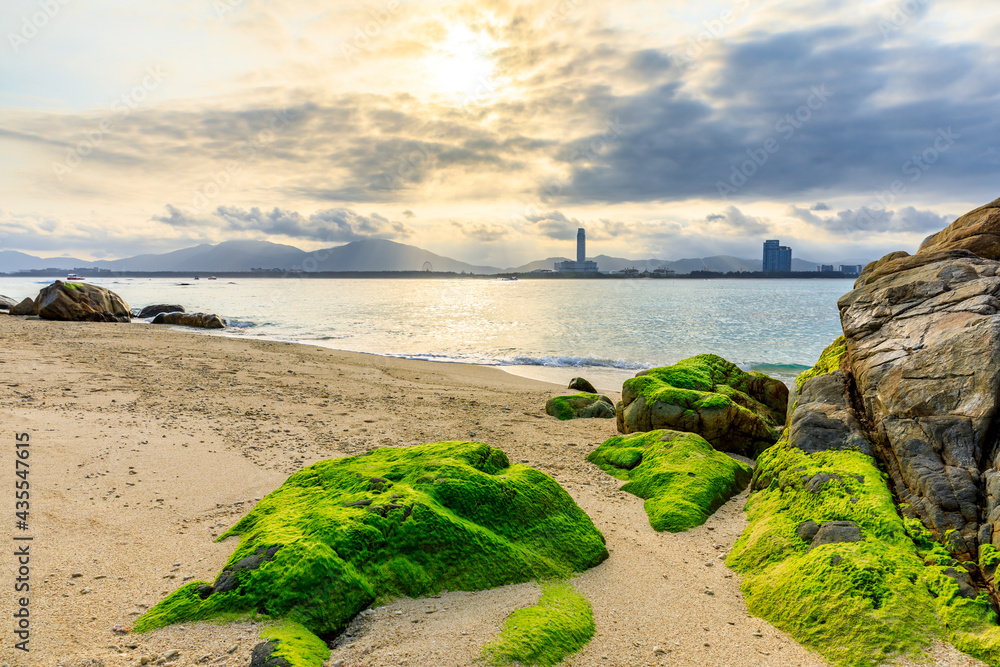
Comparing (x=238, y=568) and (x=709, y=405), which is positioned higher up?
(x=709, y=405)

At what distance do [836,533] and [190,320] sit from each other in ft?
118

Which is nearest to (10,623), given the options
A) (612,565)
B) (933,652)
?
(612,565)

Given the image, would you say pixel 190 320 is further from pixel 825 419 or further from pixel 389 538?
pixel 825 419

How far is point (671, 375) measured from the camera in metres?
10.6

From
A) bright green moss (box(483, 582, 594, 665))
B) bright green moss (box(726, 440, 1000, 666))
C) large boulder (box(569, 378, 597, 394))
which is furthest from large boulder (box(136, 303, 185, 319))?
bright green moss (box(726, 440, 1000, 666))

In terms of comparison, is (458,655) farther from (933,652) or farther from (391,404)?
(391,404)

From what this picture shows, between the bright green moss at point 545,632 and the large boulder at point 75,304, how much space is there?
31.8m

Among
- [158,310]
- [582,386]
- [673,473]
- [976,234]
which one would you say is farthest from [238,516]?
→ [158,310]

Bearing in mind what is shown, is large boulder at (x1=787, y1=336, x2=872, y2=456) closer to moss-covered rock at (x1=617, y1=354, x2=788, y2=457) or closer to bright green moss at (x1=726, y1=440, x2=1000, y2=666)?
bright green moss at (x1=726, y1=440, x2=1000, y2=666)

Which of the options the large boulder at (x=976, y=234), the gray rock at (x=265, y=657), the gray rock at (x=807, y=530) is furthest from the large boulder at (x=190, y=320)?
the large boulder at (x=976, y=234)

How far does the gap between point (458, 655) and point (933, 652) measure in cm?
337

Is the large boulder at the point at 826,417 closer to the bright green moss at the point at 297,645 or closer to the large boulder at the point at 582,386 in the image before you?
the bright green moss at the point at 297,645

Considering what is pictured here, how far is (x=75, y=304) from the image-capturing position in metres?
27.1

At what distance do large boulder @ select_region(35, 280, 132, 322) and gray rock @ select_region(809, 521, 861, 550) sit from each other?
33.2m
